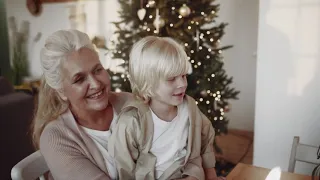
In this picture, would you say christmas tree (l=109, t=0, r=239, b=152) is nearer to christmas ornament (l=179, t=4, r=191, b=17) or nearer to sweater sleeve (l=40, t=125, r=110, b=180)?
christmas ornament (l=179, t=4, r=191, b=17)

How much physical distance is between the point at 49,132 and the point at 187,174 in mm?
494

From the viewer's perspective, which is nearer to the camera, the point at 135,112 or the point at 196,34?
the point at 135,112

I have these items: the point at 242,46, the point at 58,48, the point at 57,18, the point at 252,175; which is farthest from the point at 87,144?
the point at 57,18

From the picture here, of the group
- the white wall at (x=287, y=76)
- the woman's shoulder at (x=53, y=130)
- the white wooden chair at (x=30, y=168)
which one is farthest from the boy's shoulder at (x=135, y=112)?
the white wall at (x=287, y=76)

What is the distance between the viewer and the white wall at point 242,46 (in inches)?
150

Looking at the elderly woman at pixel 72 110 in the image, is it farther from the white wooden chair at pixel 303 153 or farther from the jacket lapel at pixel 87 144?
the white wooden chair at pixel 303 153

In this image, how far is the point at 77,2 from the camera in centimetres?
457

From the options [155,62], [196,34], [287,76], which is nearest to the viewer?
[155,62]

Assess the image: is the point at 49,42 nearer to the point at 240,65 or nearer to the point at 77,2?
the point at 240,65

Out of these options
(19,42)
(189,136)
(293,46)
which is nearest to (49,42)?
(189,136)

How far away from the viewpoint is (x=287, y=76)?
7.21ft

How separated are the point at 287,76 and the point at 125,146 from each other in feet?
4.79

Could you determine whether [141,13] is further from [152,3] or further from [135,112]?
[135,112]

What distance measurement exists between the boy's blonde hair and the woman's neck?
10.7 inches
